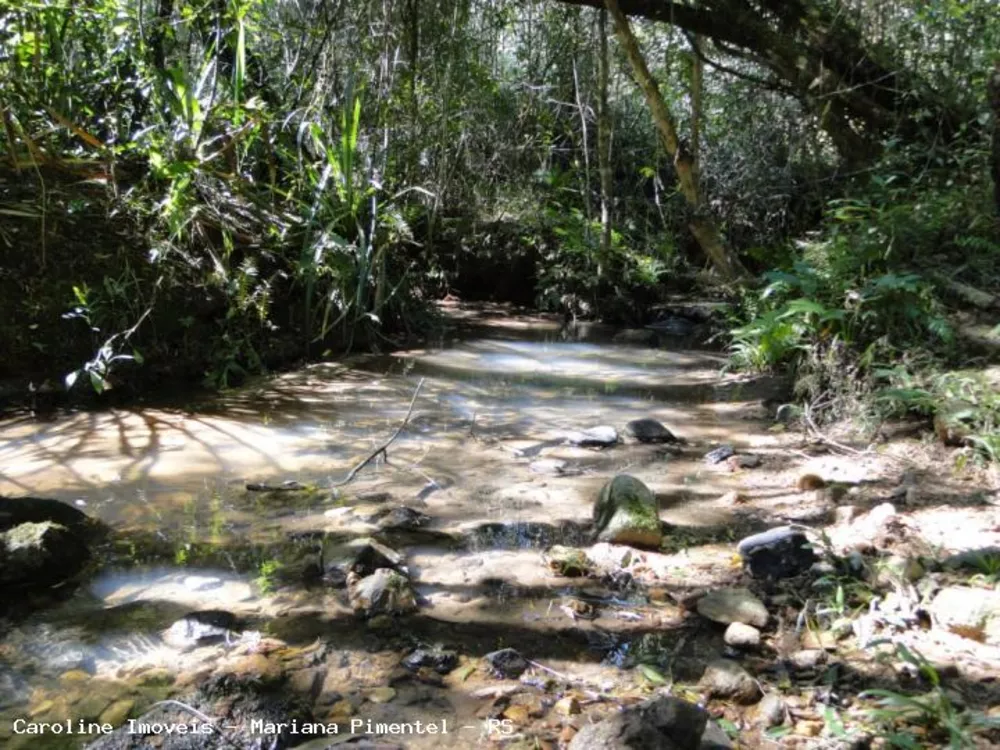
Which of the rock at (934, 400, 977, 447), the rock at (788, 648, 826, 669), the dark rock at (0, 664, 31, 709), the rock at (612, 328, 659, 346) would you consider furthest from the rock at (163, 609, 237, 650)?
the rock at (612, 328, 659, 346)

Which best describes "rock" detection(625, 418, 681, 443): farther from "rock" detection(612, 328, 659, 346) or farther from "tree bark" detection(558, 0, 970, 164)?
"tree bark" detection(558, 0, 970, 164)

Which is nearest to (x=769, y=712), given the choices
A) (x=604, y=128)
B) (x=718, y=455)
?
(x=718, y=455)

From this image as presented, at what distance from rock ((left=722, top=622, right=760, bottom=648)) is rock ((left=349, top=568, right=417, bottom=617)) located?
93cm

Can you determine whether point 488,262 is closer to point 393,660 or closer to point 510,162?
point 510,162

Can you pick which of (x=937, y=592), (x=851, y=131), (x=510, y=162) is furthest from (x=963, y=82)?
(x=937, y=592)

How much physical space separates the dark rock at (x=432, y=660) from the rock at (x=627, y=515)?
886 millimetres

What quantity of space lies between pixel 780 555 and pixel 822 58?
5554mm

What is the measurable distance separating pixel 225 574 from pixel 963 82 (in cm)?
675

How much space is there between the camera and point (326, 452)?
13.0ft

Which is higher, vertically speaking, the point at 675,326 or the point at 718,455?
the point at 675,326

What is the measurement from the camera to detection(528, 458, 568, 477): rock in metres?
3.66

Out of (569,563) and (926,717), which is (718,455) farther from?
(926,717)

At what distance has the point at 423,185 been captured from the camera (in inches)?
316

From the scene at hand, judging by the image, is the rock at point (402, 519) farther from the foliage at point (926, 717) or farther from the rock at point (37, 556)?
the foliage at point (926, 717)
